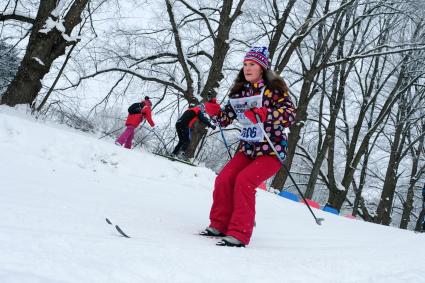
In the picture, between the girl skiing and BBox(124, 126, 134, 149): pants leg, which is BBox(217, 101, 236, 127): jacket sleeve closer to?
the girl skiing

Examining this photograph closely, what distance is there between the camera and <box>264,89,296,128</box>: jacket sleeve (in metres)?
3.88

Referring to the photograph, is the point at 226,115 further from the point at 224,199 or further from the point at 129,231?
the point at 129,231

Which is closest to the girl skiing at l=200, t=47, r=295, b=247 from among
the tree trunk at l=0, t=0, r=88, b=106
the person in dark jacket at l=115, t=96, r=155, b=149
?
the tree trunk at l=0, t=0, r=88, b=106

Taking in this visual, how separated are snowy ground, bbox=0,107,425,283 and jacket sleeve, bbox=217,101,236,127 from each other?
1.11 meters

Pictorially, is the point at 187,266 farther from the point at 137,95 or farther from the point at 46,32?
the point at 137,95

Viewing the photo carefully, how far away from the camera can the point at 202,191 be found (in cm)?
777

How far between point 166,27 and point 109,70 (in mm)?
2521

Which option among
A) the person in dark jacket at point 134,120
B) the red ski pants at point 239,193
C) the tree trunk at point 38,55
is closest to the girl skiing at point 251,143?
the red ski pants at point 239,193

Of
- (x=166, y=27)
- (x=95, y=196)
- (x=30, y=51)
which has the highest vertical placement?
(x=166, y=27)

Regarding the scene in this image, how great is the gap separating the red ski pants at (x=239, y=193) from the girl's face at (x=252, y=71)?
2.43ft

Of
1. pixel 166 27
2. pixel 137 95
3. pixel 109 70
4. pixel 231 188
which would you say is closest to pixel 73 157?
pixel 231 188

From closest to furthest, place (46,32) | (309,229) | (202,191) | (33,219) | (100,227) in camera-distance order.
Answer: (33,219) → (100,227) → (309,229) → (202,191) → (46,32)

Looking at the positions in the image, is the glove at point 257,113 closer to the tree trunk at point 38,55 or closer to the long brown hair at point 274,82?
the long brown hair at point 274,82

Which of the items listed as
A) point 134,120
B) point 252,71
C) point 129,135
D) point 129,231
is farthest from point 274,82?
point 129,135
